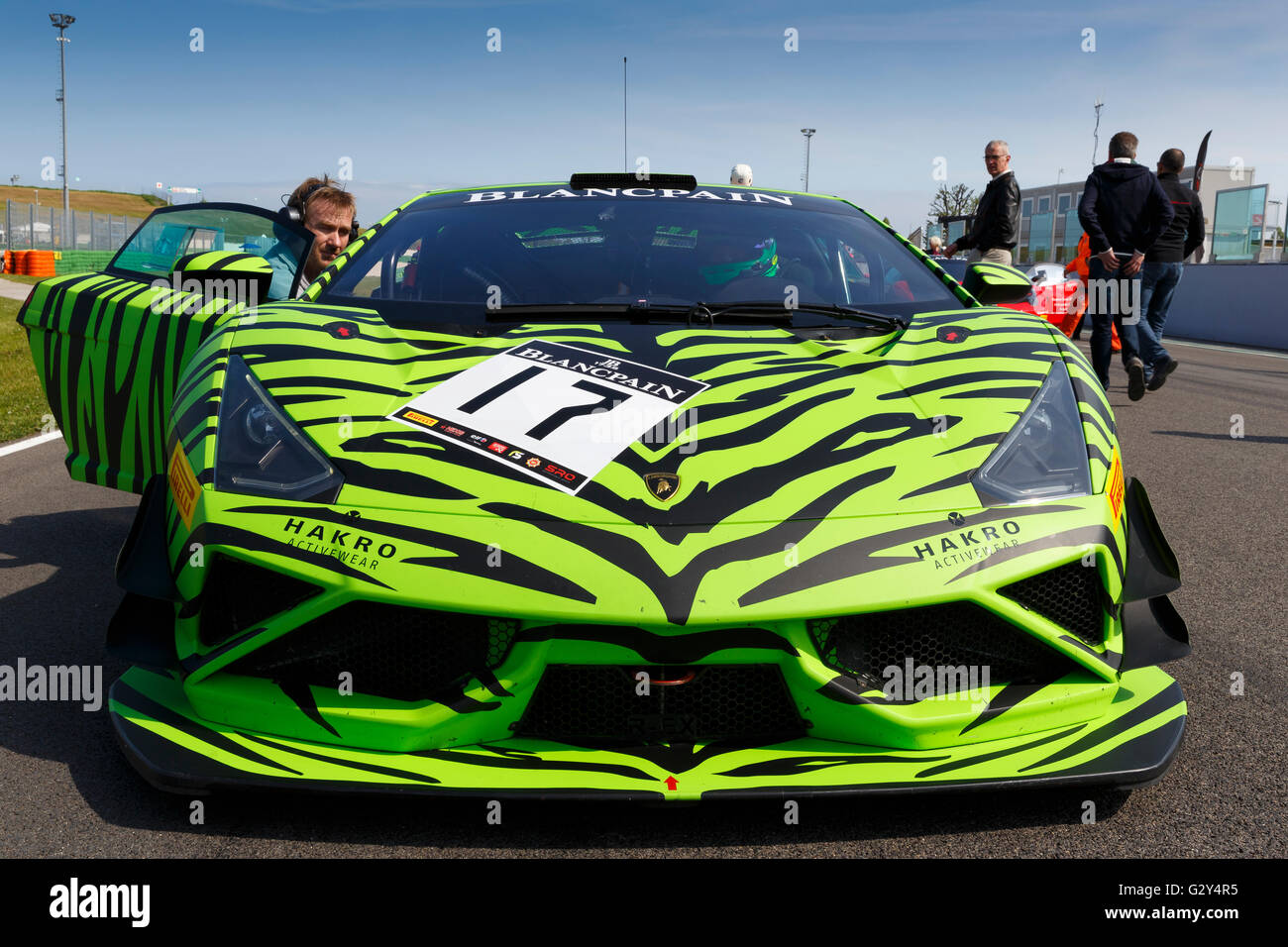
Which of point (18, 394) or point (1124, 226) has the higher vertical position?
point (1124, 226)

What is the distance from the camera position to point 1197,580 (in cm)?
419

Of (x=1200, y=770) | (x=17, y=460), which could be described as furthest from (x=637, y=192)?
(x=17, y=460)

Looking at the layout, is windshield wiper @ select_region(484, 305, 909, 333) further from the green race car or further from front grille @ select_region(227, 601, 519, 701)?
front grille @ select_region(227, 601, 519, 701)

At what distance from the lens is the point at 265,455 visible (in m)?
2.42

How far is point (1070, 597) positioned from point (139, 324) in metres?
2.86

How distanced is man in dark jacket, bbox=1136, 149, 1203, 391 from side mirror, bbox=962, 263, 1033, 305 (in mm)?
6073

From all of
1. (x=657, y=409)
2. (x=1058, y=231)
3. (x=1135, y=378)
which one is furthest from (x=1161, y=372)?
(x=1058, y=231)

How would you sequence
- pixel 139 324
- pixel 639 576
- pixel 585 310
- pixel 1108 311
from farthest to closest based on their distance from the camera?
pixel 1108 311, pixel 139 324, pixel 585 310, pixel 639 576

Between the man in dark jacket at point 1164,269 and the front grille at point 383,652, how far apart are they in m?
8.02

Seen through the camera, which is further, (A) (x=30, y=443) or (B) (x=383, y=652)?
(A) (x=30, y=443)

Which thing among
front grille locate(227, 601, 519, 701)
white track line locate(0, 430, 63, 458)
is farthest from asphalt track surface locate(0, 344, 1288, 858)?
white track line locate(0, 430, 63, 458)

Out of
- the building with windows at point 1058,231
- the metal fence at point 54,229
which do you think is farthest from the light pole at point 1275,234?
the metal fence at point 54,229

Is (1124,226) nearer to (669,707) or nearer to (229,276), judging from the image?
(229,276)

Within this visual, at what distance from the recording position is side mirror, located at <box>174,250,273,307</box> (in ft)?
11.1
